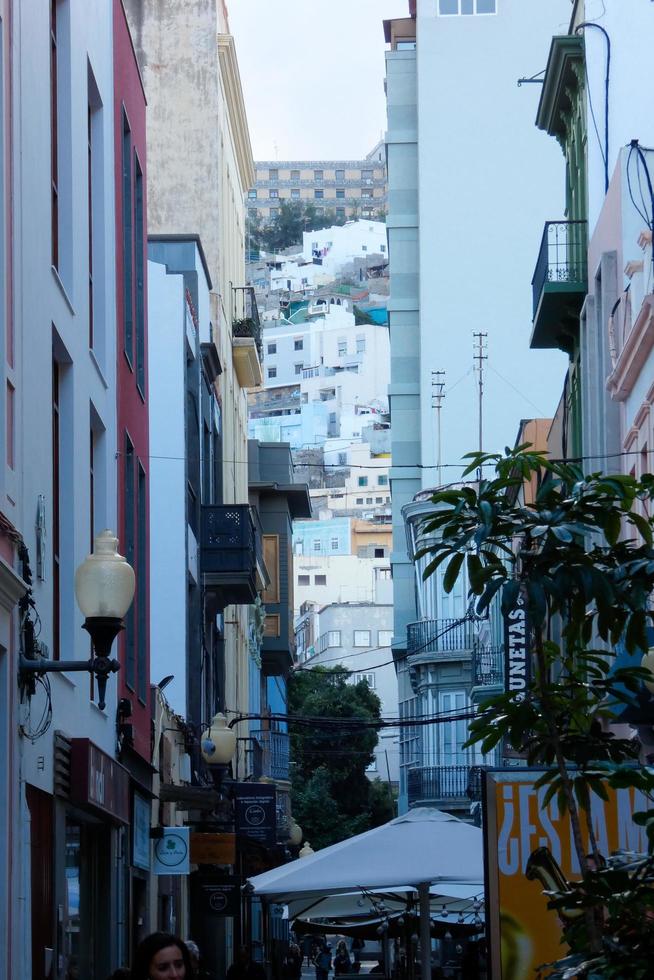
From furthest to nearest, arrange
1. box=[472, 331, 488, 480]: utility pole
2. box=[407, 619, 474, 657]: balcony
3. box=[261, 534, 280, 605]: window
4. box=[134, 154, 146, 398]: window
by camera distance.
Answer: box=[472, 331, 488, 480]: utility pole → box=[407, 619, 474, 657]: balcony → box=[261, 534, 280, 605]: window → box=[134, 154, 146, 398]: window

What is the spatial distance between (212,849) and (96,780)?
1142 centimetres

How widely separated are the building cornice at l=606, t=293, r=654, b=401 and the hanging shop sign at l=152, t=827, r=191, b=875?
7585 millimetres

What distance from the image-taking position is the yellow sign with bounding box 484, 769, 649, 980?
33.3ft

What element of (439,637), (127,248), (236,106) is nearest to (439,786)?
(439,637)

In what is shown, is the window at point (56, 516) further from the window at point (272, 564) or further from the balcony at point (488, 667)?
the window at point (272, 564)

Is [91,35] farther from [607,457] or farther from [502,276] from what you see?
[502,276]

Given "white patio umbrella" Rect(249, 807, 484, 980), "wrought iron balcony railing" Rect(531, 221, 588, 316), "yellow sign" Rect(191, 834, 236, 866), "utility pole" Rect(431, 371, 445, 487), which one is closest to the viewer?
"white patio umbrella" Rect(249, 807, 484, 980)

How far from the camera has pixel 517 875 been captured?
33.4ft

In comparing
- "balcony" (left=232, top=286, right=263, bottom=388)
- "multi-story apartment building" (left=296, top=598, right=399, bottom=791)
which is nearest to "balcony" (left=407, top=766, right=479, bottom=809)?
"balcony" (left=232, top=286, right=263, bottom=388)

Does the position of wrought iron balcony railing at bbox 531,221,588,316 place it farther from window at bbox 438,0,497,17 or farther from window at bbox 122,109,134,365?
window at bbox 438,0,497,17

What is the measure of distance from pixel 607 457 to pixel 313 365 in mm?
154340

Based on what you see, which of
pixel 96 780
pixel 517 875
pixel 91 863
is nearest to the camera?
pixel 517 875

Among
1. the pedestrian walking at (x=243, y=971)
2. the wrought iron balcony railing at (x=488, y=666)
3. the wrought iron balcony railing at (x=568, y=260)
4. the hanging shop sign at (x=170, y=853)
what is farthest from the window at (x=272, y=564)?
the hanging shop sign at (x=170, y=853)

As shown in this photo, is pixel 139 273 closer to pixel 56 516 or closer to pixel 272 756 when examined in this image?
pixel 56 516
